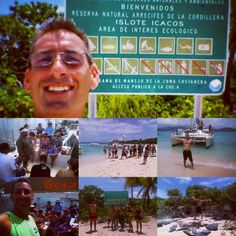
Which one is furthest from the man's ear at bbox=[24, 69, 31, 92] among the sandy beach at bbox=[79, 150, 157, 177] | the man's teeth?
the sandy beach at bbox=[79, 150, 157, 177]

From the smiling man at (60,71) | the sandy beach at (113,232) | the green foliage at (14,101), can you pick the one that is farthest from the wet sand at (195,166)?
the green foliage at (14,101)

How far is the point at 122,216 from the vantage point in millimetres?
4328

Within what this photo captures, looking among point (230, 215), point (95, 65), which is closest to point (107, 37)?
point (95, 65)

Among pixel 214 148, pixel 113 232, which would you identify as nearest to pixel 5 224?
pixel 113 232

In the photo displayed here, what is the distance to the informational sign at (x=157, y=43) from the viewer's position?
4.20 meters

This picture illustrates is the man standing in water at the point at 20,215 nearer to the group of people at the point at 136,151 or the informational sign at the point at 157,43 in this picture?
the group of people at the point at 136,151

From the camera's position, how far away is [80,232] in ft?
14.1

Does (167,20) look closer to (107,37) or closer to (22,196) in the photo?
(107,37)

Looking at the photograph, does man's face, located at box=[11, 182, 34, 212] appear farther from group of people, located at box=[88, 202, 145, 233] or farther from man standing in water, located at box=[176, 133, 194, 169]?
man standing in water, located at box=[176, 133, 194, 169]

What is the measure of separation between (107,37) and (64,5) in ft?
1.47

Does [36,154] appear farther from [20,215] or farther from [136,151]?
[136,151]

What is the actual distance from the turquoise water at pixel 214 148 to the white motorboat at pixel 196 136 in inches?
1.4

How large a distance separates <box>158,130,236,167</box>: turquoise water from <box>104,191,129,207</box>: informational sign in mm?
475

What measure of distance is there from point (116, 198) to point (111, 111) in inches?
30.1
